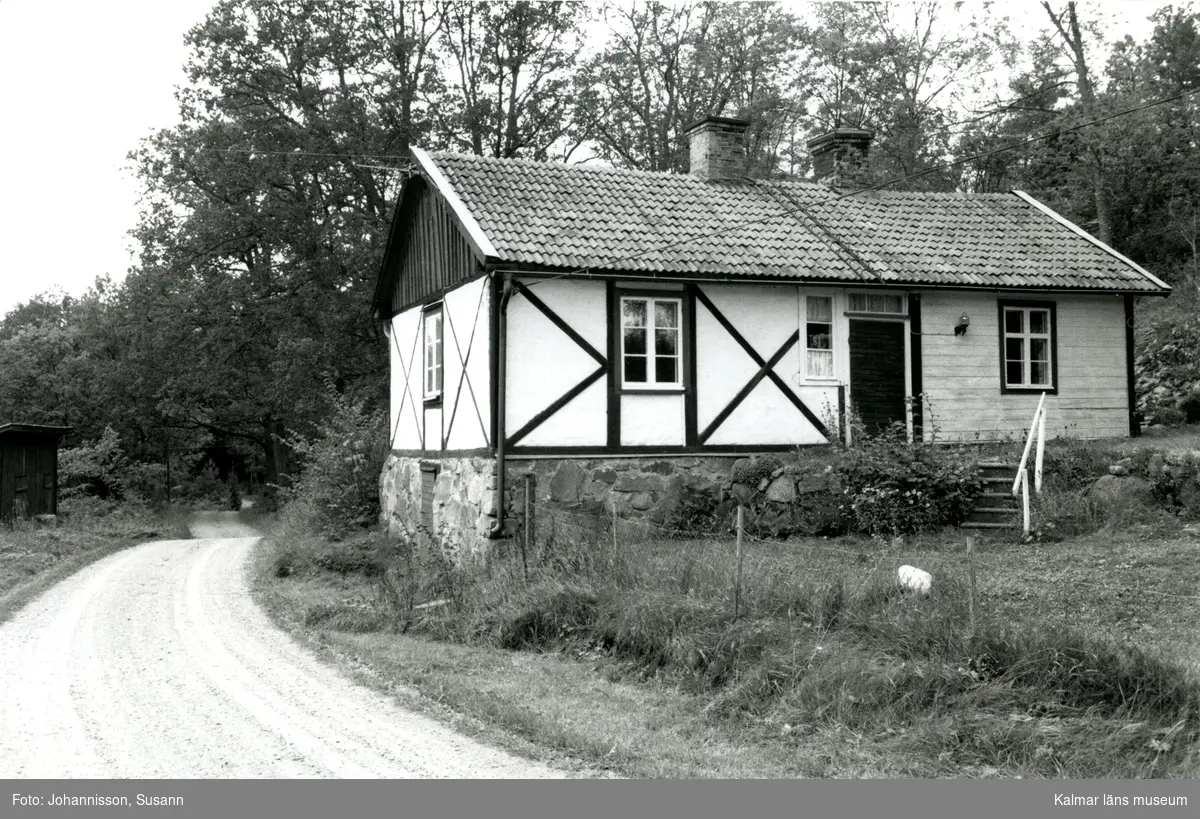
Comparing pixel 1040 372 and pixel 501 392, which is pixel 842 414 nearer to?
pixel 1040 372

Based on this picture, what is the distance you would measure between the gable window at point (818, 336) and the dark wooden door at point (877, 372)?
365 mm

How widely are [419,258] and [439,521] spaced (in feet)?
15.3

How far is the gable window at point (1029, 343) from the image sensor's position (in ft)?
59.4

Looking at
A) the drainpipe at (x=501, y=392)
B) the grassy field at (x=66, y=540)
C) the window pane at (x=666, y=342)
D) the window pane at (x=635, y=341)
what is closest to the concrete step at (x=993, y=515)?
the window pane at (x=666, y=342)

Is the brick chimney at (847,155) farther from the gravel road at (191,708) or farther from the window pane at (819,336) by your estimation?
the gravel road at (191,708)

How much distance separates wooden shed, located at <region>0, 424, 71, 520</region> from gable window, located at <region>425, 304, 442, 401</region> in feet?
34.3

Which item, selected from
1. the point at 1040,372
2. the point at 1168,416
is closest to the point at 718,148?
the point at 1040,372

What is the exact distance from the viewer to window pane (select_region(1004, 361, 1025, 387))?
1812 centimetres

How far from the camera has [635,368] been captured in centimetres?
1595

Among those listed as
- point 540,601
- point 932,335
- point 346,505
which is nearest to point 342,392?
point 346,505

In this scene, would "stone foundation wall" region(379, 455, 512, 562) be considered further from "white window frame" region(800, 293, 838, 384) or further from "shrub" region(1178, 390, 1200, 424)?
"shrub" region(1178, 390, 1200, 424)

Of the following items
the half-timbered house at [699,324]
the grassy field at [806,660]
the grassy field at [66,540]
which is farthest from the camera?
the grassy field at [66,540]

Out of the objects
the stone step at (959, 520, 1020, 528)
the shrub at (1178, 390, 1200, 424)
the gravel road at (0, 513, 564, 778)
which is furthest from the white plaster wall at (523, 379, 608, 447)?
the shrub at (1178, 390, 1200, 424)

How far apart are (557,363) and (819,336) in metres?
4.37
